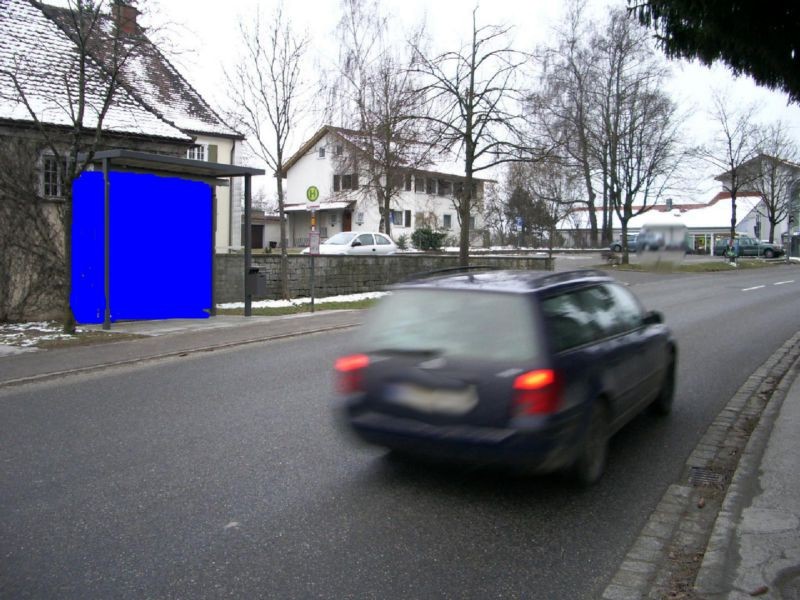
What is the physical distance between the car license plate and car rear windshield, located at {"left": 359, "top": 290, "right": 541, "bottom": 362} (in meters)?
0.25

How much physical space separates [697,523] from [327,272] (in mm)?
17843

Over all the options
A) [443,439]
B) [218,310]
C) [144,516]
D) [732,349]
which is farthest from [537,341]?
[218,310]

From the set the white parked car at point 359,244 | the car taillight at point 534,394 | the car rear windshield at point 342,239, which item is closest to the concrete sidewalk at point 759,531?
the car taillight at point 534,394

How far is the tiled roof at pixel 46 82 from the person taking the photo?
15.9 meters

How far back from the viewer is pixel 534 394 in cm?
451

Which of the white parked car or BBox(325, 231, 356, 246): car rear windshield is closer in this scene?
the white parked car

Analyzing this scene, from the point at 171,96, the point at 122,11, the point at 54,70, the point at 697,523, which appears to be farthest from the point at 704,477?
the point at 171,96

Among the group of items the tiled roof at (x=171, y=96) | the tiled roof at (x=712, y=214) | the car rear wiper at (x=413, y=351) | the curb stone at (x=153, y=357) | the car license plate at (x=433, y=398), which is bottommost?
the curb stone at (x=153, y=357)

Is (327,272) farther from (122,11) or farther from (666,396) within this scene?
(666,396)

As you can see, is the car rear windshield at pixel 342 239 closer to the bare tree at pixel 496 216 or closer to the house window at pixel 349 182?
the house window at pixel 349 182

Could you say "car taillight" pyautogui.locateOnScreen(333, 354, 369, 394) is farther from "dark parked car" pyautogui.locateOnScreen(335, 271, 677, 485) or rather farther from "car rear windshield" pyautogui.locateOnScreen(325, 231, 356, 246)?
"car rear windshield" pyautogui.locateOnScreen(325, 231, 356, 246)

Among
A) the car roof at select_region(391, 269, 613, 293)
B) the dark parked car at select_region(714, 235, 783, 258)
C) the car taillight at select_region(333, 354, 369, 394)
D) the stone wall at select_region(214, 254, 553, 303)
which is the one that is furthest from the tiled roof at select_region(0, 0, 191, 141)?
the dark parked car at select_region(714, 235, 783, 258)

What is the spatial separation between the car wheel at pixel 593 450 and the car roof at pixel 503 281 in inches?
37.7

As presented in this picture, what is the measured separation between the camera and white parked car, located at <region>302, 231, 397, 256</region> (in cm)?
2923
